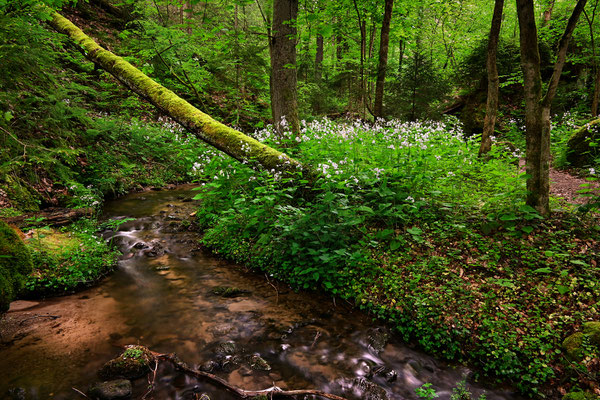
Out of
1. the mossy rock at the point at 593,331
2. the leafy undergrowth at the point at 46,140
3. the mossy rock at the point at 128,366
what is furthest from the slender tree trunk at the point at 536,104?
the leafy undergrowth at the point at 46,140

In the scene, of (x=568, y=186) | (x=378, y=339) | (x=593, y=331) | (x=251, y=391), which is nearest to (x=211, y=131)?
(x=251, y=391)

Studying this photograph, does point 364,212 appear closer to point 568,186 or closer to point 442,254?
point 442,254

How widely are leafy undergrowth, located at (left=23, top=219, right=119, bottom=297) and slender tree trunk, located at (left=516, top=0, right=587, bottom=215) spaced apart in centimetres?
736

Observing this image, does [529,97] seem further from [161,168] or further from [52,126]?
[161,168]

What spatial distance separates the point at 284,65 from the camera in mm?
7035

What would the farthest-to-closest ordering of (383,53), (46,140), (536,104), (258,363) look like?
(383,53), (46,140), (536,104), (258,363)

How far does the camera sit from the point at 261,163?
5723mm

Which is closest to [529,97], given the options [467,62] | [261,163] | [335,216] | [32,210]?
[335,216]

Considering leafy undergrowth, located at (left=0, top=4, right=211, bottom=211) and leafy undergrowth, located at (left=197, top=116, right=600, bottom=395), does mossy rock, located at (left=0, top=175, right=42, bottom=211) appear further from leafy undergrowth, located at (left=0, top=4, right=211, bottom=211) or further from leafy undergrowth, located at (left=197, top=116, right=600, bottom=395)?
leafy undergrowth, located at (left=197, top=116, right=600, bottom=395)

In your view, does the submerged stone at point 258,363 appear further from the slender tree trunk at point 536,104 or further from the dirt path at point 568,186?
the dirt path at point 568,186

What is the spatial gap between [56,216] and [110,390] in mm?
4724

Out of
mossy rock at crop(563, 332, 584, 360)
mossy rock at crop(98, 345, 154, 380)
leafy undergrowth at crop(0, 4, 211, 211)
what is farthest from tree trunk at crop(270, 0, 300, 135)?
mossy rock at crop(563, 332, 584, 360)

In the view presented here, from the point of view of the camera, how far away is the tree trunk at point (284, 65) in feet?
22.6

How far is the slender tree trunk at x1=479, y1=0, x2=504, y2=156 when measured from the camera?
7152 millimetres
